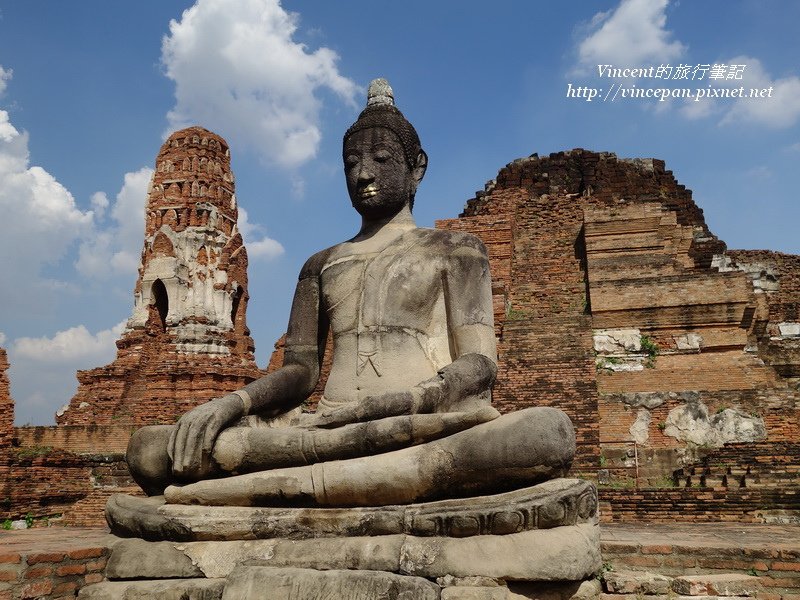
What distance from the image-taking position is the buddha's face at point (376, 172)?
470 centimetres

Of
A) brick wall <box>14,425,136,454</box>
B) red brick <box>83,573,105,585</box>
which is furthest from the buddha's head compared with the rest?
brick wall <box>14,425,136,454</box>

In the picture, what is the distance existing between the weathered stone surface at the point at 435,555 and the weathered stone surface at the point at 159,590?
0.10 meters

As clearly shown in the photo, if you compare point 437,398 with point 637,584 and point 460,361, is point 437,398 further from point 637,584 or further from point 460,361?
point 637,584

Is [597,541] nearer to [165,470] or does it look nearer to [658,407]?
[165,470]

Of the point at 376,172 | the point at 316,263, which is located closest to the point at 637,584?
the point at 316,263

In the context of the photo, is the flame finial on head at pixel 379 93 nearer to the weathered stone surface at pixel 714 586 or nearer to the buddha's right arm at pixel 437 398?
the buddha's right arm at pixel 437 398

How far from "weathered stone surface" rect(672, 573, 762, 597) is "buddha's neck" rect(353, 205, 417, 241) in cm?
267

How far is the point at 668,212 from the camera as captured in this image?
19281mm

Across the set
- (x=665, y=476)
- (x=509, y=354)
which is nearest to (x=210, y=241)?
(x=509, y=354)

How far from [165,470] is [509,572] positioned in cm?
193

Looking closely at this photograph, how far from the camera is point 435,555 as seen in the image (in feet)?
10.6

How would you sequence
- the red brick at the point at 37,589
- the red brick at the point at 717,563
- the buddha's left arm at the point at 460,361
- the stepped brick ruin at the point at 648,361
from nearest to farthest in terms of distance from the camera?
the red brick at the point at 37,589 < the buddha's left arm at the point at 460,361 < the red brick at the point at 717,563 < the stepped brick ruin at the point at 648,361

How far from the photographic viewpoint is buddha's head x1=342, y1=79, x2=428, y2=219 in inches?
185

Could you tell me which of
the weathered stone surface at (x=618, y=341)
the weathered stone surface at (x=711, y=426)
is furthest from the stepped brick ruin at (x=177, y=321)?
the weathered stone surface at (x=711, y=426)
